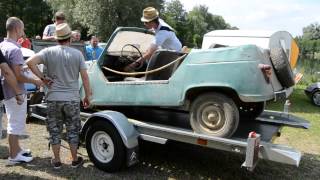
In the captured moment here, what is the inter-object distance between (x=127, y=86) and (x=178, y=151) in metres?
1.58

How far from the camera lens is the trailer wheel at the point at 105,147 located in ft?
16.8

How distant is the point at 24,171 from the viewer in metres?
5.30

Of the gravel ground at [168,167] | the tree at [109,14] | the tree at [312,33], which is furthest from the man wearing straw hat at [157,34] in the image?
the tree at [312,33]

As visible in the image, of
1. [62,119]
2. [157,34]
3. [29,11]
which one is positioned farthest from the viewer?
[29,11]

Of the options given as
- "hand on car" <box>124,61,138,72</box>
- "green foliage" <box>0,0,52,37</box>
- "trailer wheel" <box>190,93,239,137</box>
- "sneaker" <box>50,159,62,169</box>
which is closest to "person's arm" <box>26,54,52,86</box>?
"sneaker" <box>50,159,62,169</box>

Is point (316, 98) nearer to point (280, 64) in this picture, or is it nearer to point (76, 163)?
point (280, 64)

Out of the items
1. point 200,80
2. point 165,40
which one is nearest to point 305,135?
point 165,40

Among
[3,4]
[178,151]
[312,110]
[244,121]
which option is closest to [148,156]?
[178,151]

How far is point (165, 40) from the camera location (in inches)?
225

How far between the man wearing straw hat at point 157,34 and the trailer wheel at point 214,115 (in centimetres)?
110

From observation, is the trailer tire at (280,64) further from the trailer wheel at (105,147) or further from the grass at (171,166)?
the trailer wheel at (105,147)

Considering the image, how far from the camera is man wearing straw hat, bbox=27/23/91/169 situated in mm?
5133

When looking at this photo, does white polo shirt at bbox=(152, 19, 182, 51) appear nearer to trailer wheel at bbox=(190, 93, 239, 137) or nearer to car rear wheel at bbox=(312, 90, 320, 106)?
trailer wheel at bbox=(190, 93, 239, 137)

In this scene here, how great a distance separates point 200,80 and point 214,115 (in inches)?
17.3
